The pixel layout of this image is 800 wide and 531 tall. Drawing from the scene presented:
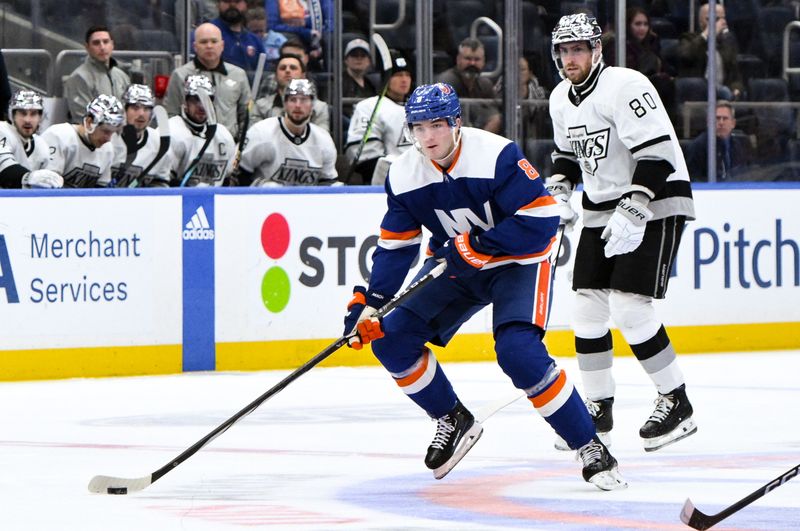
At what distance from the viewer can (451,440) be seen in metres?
4.52

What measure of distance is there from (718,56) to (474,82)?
1.45 meters

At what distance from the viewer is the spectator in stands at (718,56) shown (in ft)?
30.6

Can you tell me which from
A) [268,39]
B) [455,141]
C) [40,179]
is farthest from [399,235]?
[268,39]

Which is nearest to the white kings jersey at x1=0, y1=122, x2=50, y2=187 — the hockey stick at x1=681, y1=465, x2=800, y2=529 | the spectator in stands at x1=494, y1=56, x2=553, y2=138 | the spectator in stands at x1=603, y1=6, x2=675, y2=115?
the spectator in stands at x1=494, y1=56, x2=553, y2=138

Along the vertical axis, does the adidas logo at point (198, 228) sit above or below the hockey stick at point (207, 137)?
below

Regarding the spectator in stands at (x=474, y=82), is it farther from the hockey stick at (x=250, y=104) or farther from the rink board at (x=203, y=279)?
the rink board at (x=203, y=279)

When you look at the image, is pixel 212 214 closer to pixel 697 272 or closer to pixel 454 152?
pixel 697 272

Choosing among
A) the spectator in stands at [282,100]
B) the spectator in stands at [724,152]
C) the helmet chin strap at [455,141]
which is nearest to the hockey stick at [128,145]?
the spectator in stands at [282,100]

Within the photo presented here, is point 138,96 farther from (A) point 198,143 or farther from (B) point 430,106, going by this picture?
(B) point 430,106

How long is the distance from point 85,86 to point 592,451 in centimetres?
456

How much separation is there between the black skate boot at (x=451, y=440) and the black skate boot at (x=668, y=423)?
69 centimetres

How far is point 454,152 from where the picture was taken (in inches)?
170

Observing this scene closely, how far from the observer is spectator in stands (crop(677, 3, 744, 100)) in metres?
9.34

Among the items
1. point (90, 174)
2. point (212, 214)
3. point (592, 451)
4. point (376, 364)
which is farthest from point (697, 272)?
point (592, 451)
